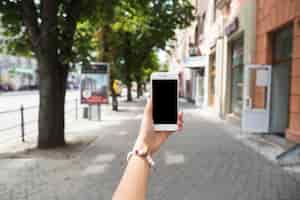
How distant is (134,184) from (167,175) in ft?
15.9

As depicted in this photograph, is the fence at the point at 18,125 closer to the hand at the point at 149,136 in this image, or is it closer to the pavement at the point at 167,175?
the pavement at the point at 167,175

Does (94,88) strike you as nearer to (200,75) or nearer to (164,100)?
(164,100)

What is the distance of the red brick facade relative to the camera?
875cm

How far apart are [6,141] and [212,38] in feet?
48.5

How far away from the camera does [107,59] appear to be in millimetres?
20219

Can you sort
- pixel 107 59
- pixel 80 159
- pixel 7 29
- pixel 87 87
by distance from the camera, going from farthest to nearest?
1. pixel 107 59
2. pixel 87 87
3. pixel 7 29
4. pixel 80 159

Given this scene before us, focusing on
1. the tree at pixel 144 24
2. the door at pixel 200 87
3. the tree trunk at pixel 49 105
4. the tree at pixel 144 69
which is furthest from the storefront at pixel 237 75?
the tree at pixel 144 69

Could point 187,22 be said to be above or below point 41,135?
above

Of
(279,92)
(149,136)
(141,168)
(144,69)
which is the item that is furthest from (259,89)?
(144,69)

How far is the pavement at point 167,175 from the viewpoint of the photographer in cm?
519

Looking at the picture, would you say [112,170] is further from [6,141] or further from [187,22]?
[187,22]

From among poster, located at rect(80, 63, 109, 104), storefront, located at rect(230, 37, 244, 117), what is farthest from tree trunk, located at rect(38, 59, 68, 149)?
storefront, located at rect(230, 37, 244, 117)

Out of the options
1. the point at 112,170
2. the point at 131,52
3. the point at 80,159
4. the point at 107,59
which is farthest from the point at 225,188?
the point at 131,52

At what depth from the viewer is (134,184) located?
1.53 m
